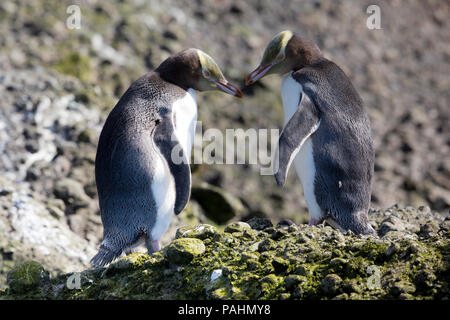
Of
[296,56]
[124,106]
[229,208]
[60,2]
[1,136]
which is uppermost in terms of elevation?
[60,2]

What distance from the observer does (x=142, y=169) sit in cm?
397

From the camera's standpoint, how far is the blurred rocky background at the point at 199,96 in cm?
567

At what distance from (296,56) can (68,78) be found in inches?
142

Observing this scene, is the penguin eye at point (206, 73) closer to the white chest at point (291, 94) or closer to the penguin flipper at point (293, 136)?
the white chest at point (291, 94)

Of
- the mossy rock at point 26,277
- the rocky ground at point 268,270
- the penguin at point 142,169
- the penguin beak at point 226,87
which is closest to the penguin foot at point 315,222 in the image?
the rocky ground at point 268,270

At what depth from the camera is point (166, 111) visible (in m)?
4.24

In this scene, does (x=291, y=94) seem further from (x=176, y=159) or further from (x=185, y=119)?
(x=176, y=159)

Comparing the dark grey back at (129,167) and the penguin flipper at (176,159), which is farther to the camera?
the penguin flipper at (176,159)

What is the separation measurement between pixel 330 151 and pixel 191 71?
1.25 meters

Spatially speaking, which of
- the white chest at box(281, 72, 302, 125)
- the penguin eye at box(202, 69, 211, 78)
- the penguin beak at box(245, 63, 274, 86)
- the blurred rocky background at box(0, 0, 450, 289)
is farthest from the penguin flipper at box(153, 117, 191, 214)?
the blurred rocky background at box(0, 0, 450, 289)

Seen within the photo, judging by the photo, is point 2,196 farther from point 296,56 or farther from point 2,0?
point 2,0

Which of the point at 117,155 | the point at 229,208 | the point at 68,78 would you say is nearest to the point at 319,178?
the point at 117,155

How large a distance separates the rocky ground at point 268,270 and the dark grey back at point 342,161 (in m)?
0.39

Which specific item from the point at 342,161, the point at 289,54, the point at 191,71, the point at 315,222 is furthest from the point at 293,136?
the point at 191,71
